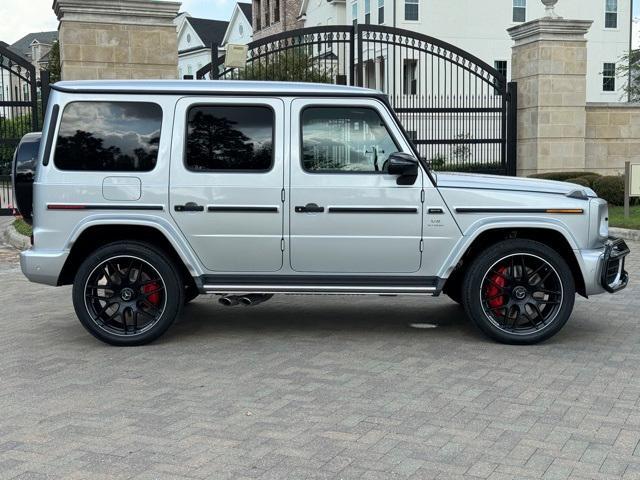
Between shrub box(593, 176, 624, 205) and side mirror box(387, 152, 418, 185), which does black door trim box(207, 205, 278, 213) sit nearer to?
side mirror box(387, 152, 418, 185)

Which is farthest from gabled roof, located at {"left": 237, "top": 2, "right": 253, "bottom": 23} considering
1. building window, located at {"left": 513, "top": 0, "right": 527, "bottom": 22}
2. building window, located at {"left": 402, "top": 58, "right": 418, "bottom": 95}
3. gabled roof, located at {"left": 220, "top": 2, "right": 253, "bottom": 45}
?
building window, located at {"left": 402, "top": 58, "right": 418, "bottom": 95}

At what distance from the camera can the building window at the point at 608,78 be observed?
143 ft

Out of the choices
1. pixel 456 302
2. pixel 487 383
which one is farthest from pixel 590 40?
pixel 487 383

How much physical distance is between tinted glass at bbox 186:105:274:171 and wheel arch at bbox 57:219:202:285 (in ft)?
2.11

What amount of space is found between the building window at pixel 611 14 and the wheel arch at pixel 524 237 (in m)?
41.0

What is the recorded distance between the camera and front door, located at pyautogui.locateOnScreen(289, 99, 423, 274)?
665cm

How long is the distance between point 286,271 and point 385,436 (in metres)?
2.31

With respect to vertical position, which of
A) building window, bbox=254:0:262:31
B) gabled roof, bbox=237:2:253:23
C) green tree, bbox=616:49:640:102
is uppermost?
gabled roof, bbox=237:2:253:23

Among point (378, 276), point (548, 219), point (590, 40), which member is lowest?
point (378, 276)

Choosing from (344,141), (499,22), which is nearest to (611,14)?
(499,22)

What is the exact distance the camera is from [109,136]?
22.0ft

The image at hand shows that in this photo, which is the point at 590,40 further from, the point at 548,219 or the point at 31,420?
the point at 31,420

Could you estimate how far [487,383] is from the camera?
18.9 feet

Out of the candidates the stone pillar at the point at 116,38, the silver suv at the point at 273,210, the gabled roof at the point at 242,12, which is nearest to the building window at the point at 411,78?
the stone pillar at the point at 116,38
